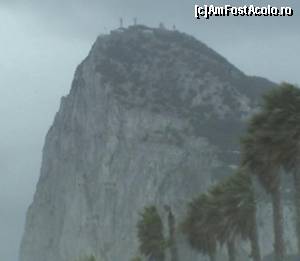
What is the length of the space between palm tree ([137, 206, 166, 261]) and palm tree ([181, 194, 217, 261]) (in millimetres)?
4427

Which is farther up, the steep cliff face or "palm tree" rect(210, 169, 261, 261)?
the steep cliff face

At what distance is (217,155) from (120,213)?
22.9m

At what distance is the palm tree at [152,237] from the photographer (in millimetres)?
60062

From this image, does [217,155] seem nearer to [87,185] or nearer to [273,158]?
[87,185]

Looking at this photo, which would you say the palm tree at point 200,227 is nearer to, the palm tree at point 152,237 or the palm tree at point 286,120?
the palm tree at point 152,237

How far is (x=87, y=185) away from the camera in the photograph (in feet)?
638

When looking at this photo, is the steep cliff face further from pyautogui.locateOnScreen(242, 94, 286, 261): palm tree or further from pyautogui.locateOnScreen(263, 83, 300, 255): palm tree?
pyautogui.locateOnScreen(263, 83, 300, 255): palm tree

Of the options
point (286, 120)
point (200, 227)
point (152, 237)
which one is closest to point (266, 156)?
point (286, 120)

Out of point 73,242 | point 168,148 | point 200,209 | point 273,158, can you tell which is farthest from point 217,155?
point 273,158

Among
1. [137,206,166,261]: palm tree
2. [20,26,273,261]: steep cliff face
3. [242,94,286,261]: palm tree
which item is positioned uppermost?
[20,26,273,261]: steep cliff face

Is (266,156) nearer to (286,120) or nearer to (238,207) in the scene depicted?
(286,120)

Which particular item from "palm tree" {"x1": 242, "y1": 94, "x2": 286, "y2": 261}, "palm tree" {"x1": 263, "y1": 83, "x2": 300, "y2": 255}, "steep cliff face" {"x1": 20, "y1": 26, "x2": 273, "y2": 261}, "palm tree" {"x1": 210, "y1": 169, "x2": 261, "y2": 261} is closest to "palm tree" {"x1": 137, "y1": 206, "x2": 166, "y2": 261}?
"palm tree" {"x1": 210, "y1": 169, "x2": 261, "y2": 261}

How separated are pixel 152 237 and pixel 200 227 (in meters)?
8.25

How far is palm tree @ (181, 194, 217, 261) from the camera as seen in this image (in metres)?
51.7
